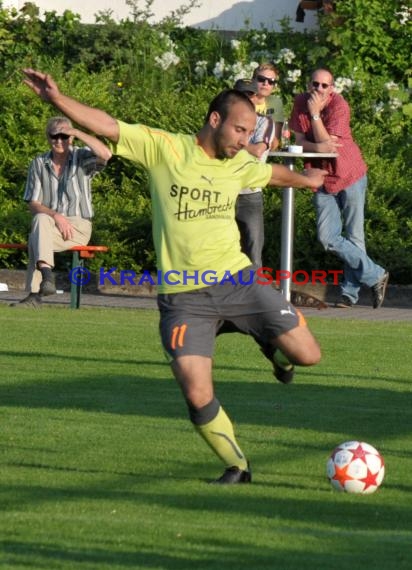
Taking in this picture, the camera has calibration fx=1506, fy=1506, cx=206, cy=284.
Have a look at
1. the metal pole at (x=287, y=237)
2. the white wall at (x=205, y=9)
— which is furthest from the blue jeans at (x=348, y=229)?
the white wall at (x=205, y=9)

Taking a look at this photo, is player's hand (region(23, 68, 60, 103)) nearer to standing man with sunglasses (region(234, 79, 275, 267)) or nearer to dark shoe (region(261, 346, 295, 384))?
dark shoe (region(261, 346, 295, 384))

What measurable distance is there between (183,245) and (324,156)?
8.01m

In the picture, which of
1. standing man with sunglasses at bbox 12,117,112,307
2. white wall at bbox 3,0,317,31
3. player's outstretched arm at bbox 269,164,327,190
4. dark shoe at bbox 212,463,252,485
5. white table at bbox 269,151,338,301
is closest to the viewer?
dark shoe at bbox 212,463,252,485

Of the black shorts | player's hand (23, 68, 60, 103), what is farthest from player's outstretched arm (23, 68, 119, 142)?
the black shorts

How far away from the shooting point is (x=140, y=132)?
7.72m

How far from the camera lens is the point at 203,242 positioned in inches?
301

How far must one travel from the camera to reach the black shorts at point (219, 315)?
749 cm

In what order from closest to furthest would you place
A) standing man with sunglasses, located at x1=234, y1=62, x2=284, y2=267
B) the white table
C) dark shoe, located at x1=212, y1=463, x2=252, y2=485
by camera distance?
dark shoe, located at x1=212, y1=463, x2=252, y2=485
standing man with sunglasses, located at x1=234, y1=62, x2=284, y2=267
the white table

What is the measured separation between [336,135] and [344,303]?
197cm

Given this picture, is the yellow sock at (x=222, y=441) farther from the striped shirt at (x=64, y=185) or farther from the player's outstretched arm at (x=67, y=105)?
the striped shirt at (x=64, y=185)

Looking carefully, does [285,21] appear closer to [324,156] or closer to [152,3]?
[152,3]

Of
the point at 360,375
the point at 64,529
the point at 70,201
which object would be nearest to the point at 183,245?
the point at 64,529

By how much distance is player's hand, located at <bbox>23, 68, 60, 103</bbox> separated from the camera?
7.35 metres

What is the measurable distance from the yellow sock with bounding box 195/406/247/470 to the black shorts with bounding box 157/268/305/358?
0.36 m
